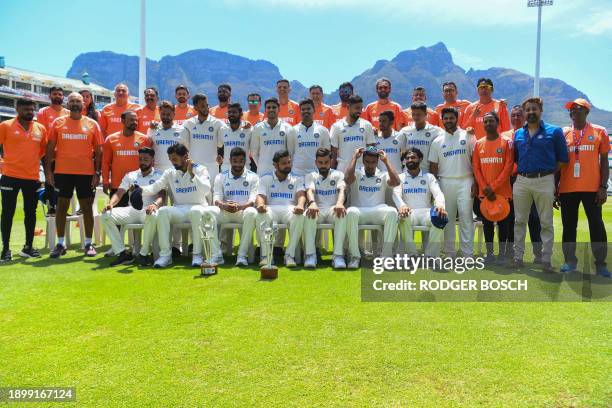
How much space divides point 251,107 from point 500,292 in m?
5.49

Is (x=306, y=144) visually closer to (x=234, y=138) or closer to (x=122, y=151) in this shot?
(x=234, y=138)

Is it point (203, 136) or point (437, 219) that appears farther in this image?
point (203, 136)

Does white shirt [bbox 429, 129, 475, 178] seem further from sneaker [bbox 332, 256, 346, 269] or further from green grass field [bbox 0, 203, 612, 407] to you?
green grass field [bbox 0, 203, 612, 407]

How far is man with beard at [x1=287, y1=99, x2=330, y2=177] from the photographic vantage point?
717 centimetres

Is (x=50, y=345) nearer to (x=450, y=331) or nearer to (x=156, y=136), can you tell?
(x=450, y=331)

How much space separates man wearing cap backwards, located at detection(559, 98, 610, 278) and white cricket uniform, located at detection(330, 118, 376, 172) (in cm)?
267

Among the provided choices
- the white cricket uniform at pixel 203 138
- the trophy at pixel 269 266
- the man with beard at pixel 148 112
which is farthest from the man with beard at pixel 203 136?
the trophy at pixel 269 266

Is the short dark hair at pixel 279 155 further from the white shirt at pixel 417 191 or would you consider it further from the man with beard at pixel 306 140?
the white shirt at pixel 417 191

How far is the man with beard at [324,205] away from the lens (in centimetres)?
624

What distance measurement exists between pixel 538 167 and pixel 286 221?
339 cm

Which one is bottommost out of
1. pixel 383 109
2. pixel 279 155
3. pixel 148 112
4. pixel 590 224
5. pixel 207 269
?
pixel 207 269

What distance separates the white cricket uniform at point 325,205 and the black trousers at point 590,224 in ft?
9.64

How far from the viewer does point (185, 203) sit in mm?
6848

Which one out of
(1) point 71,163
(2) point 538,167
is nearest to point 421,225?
(2) point 538,167
